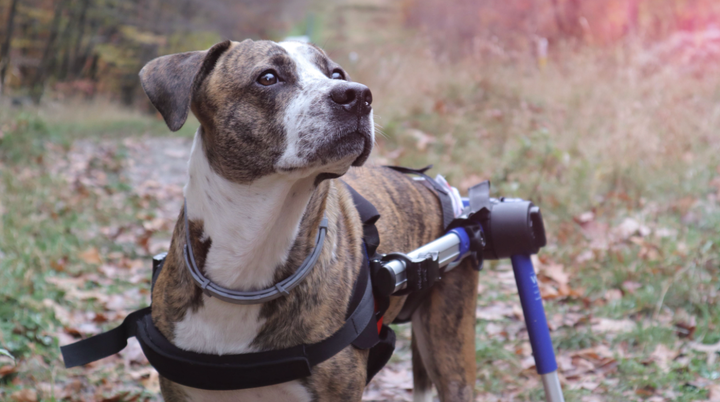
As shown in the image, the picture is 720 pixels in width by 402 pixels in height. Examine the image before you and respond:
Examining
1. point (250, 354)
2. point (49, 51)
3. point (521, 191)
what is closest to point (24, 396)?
point (250, 354)

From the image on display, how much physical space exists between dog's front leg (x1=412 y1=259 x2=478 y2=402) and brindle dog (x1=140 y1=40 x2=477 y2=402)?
61 centimetres

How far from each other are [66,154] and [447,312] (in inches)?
278

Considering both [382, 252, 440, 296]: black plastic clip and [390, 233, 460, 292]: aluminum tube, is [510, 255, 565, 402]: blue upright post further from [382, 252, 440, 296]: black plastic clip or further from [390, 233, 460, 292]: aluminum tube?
[382, 252, 440, 296]: black plastic clip

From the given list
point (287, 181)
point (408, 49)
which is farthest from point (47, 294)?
point (408, 49)

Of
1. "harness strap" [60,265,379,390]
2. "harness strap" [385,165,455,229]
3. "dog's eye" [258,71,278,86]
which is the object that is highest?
"dog's eye" [258,71,278,86]

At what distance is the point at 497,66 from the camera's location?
30.4 ft

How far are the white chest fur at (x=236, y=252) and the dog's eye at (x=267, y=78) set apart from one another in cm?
33

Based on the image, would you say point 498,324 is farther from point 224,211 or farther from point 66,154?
point 66,154

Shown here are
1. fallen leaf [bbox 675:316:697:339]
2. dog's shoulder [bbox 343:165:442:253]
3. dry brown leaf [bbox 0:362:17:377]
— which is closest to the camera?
dog's shoulder [bbox 343:165:442:253]

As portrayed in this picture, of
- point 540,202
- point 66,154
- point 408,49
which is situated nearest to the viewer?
point 540,202

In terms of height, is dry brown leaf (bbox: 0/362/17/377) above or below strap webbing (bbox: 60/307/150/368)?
below

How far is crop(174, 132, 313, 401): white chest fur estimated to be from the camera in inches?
75.0

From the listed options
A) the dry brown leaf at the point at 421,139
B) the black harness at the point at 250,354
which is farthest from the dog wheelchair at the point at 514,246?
the dry brown leaf at the point at 421,139

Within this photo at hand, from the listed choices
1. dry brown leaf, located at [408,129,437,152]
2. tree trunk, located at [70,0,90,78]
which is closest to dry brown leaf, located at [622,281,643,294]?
dry brown leaf, located at [408,129,437,152]
